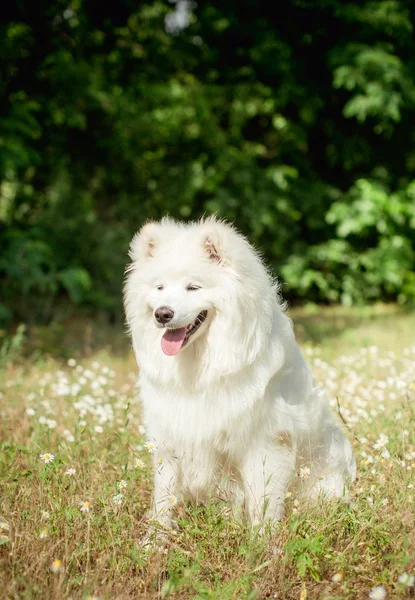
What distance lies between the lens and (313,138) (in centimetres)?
1041

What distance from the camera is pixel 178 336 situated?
2750 millimetres

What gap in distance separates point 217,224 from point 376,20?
7.15 meters

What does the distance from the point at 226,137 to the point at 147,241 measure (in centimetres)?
687

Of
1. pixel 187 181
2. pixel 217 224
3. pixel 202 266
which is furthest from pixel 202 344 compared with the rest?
pixel 187 181

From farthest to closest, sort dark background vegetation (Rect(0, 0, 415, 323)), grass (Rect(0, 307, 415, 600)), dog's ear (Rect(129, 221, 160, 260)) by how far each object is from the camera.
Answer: dark background vegetation (Rect(0, 0, 415, 323)) < dog's ear (Rect(129, 221, 160, 260)) < grass (Rect(0, 307, 415, 600))

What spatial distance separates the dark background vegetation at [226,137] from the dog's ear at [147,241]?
4742 mm

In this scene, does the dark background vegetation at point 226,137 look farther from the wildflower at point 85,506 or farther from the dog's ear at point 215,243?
the wildflower at point 85,506

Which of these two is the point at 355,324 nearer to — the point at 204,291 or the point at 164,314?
the point at 204,291

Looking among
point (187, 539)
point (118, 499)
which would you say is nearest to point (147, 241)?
point (118, 499)

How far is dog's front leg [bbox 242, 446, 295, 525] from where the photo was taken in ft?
9.04

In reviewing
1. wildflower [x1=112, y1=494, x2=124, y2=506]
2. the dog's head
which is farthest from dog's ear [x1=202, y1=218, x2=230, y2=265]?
wildflower [x1=112, y1=494, x2=124, y2=506]

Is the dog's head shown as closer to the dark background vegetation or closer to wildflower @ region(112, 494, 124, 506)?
wildflower @ region(112, 494, 124, 506)

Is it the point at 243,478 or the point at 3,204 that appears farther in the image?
the point at 3,204

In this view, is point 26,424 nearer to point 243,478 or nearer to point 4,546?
point 4,546
